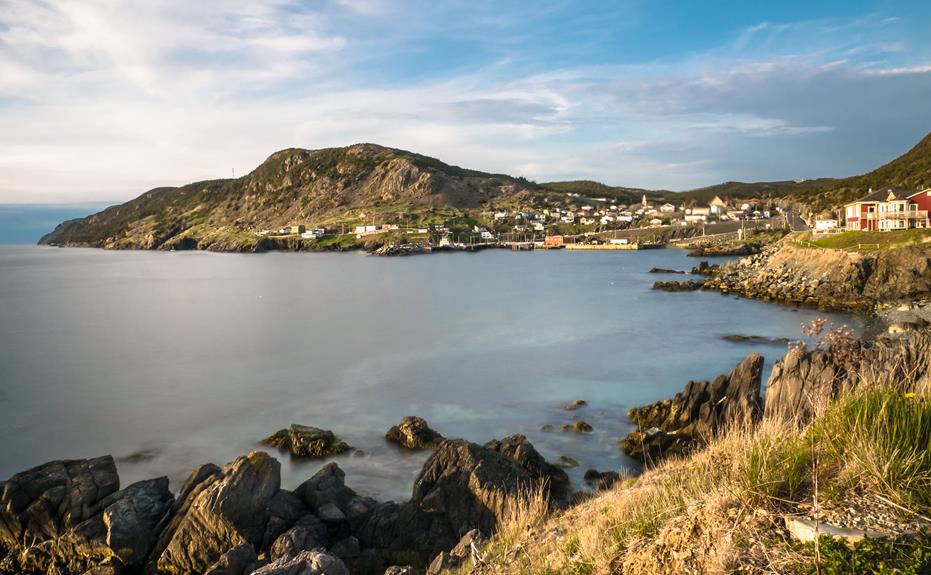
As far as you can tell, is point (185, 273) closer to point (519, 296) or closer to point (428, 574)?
point (519, 296)

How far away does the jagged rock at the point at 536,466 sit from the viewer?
41.5 ft

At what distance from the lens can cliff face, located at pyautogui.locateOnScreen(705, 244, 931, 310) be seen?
35.9 meters

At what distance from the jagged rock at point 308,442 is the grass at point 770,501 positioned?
10.6m

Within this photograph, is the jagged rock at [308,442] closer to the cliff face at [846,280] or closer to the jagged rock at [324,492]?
the jagged rock at [324,492]

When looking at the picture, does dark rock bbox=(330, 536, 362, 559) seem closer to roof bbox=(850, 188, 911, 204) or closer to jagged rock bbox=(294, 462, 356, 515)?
jagged rock bbox=(294, 462, 356, 515)

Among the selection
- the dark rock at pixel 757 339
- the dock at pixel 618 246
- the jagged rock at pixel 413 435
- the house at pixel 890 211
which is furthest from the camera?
the dock at pixel 618 246

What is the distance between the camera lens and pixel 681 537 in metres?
4.42

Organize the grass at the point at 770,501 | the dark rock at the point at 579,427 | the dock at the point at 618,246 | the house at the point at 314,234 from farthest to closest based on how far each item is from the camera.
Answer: the house at the point at 314,234 < the dock at the point at 618,246 < the dark rock at the point at 579,427 < the grass at the point at 770,501

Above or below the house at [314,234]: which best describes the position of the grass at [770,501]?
below

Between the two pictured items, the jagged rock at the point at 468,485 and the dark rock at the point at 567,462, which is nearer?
the jagged rock at the point at 468,485

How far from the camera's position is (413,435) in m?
15.9

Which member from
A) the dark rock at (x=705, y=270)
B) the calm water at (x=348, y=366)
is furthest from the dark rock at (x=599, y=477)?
the dark rock at (x=705, y=270)

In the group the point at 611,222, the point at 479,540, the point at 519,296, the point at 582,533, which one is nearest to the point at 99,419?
the point at 479,540

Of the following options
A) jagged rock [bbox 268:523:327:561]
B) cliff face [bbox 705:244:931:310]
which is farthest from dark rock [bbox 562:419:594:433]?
cliff face [bbox 705:244:931:310]
